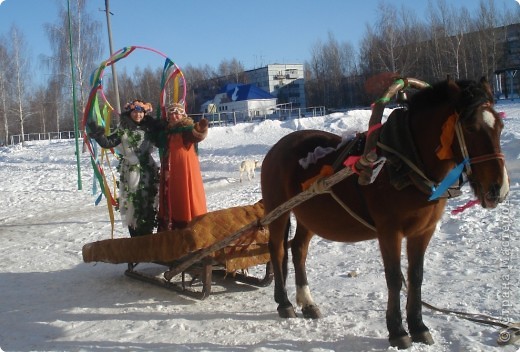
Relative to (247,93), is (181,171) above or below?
below

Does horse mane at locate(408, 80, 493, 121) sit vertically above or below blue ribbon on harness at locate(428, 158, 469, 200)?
above

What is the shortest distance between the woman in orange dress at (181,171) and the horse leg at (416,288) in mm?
2639

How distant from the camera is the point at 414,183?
3.10m

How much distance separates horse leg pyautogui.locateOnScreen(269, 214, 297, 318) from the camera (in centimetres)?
435

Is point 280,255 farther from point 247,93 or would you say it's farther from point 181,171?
point 247,93

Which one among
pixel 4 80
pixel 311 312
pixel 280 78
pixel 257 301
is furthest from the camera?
pixel 280 78

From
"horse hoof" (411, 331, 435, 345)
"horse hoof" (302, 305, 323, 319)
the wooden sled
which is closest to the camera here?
"horse hoof" (411, 331, 435, 345)

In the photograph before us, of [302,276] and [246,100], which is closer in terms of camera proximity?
[302,276]

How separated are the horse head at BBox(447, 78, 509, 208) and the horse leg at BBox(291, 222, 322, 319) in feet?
6.24

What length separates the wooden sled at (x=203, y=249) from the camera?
471cm

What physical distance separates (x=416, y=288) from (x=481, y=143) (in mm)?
1273

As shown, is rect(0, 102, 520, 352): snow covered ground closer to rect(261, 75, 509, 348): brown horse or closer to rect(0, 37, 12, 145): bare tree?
rect(261, 75, 509, 348): brown horse

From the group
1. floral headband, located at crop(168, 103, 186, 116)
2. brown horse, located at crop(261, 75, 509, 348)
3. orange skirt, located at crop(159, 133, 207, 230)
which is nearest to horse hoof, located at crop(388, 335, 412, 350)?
brown horse, located at crop(261, 75, 509, 348)

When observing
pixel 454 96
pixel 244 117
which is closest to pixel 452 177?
pixel 454 96
